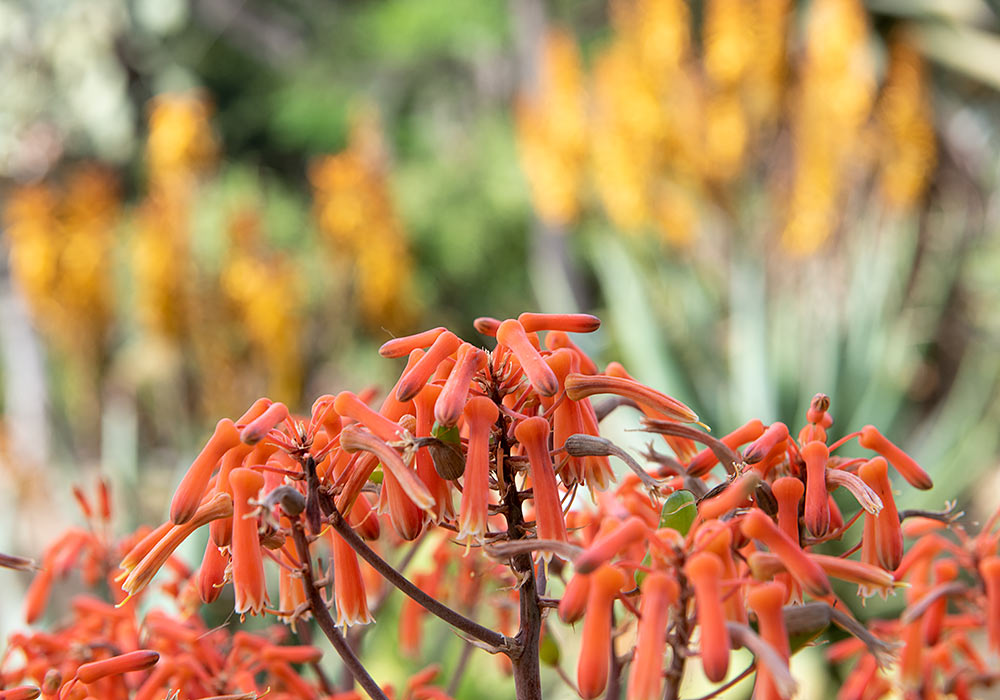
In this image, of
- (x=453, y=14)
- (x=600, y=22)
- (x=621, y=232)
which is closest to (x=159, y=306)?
(x=621, y=232)

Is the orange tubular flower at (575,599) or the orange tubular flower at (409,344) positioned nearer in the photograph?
the orange tubular flower at (575,599)

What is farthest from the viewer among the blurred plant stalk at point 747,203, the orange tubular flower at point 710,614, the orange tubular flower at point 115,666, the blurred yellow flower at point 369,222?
the blurred yellow flower at point 369,222

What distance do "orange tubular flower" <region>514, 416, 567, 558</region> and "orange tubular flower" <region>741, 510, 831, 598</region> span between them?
8 cm

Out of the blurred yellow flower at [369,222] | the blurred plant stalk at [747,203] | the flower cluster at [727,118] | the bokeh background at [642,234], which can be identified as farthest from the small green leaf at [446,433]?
the blurred yellow flower at [369,222]

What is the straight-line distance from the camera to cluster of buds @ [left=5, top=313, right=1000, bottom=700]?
35 centimetres

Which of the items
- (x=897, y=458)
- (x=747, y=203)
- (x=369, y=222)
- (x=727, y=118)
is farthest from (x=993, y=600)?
(x=369, y=222)

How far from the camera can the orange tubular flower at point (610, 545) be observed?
13.2 inches

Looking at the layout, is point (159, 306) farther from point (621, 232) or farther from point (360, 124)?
point (621, 232)

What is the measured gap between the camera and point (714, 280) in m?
3.38

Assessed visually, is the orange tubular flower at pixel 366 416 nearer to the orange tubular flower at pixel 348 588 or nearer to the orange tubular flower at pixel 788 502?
the orange tubular flower at pixel 348 588

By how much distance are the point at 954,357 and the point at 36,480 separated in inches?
170

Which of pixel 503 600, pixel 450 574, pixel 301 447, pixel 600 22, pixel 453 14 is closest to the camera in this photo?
pixel 301 447

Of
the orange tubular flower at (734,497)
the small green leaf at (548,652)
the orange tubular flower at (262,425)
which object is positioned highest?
the orange tubular flower at (262,425)

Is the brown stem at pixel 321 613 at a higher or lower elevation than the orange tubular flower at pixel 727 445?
lower
